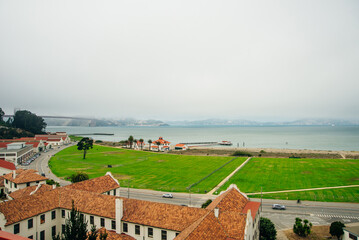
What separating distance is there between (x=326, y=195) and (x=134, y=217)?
43.6m

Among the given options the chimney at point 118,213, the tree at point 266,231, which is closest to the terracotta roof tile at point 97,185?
the chimney at point 118,213

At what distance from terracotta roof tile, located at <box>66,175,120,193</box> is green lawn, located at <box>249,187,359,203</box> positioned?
30234 mm

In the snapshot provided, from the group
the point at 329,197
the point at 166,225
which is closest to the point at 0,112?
the point at 166,225

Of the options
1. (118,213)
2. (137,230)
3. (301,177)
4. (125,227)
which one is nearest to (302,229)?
(137,230)

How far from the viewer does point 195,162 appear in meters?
91.8

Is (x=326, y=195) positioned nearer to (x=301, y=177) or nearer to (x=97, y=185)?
(x=301, y=177)

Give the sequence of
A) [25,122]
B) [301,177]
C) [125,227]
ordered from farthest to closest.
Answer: [25,122] < [301,177] < [125,227]

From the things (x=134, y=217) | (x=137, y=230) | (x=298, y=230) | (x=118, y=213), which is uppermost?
(x=118, y=213)

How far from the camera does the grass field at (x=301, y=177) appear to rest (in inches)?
1983

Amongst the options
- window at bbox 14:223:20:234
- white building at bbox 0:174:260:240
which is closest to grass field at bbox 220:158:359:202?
white building at bbox 0:174:260:240

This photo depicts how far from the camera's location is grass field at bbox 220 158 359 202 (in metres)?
50.4

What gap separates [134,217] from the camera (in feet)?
93.5

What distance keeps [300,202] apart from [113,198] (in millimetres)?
37415

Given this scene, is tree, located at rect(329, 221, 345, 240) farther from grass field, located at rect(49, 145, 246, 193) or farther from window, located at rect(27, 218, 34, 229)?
window, located at rect(27, 218, 34, 229)
